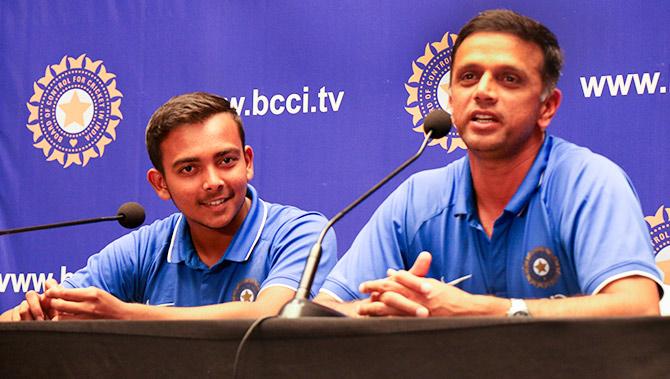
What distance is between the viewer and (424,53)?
117 inches

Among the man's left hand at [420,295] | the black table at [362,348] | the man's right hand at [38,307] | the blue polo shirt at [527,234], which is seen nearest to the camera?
the black table at [362,348]

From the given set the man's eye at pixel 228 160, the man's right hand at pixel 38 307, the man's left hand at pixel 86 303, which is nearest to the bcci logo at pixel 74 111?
the man's eye at pixel 228 160

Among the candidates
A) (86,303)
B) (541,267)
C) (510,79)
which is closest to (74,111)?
(86,303)

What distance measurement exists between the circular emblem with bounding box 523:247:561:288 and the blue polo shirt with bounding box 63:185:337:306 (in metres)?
0.61

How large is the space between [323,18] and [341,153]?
19.3 inches

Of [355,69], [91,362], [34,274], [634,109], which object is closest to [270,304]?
[91,362]

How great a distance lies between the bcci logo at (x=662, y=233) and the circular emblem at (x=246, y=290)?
1196mm

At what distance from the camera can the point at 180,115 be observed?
2531mm

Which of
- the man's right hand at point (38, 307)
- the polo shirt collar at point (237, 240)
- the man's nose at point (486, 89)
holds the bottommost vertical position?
the man's right hand at point (38, 307)

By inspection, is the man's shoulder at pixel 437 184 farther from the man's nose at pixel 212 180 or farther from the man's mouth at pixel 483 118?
the man's nose at pixel 212 180

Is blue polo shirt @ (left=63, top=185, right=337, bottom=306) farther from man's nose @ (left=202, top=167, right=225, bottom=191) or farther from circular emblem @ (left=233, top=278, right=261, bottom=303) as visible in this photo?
man's nose @ (left=202, top=167, right=225, bottom=191)

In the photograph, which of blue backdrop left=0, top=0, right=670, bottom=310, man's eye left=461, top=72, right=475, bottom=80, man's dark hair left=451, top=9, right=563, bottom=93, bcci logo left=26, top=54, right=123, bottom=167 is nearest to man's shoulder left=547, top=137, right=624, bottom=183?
man's dark hair left=451, top=9, right=563, bottom=93

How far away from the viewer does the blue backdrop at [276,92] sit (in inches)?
107

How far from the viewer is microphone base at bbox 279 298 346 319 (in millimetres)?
1419
